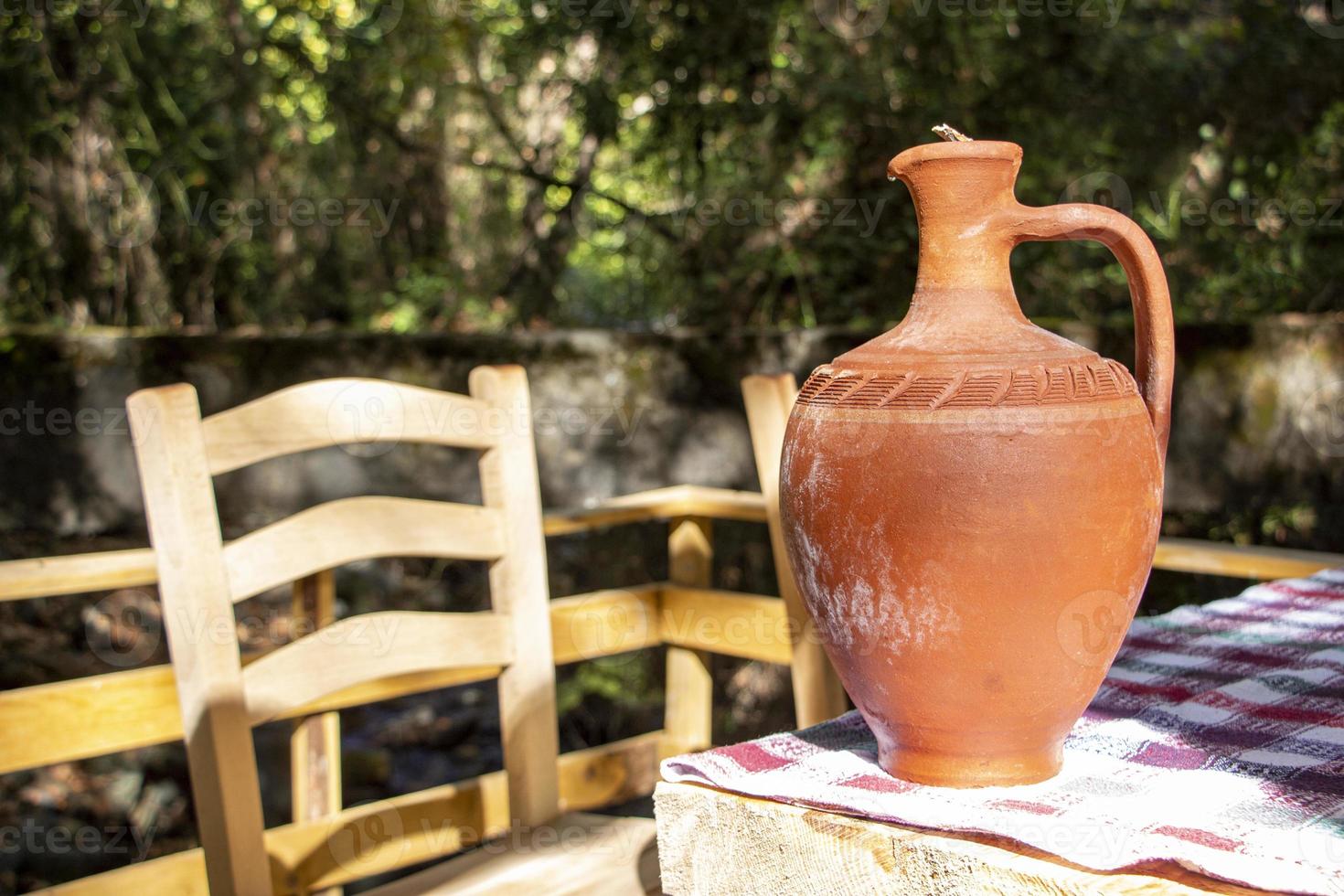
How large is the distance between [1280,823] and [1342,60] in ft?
11.2

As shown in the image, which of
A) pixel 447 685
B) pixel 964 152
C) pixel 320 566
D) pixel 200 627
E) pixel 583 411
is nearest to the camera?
pixel 964 152

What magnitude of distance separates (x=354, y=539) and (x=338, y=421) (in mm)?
145

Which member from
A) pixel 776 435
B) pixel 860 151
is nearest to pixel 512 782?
pixel 776 435

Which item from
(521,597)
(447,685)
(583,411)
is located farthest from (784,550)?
(583,411)

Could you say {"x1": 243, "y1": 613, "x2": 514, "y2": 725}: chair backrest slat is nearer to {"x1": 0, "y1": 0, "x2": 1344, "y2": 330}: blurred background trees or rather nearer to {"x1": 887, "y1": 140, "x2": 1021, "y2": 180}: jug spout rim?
{"x1": 887, "y1": 140, "x2": 1021, "y2": 180}: jug spout rim

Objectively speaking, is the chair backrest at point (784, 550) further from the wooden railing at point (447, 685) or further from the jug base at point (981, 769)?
the jug base at point (981, 769)

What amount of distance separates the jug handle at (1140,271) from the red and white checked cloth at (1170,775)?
244mm

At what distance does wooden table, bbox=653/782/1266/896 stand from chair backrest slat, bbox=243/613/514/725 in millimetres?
623

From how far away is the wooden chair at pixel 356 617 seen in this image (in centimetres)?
132

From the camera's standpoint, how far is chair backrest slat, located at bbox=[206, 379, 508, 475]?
4.58 feet

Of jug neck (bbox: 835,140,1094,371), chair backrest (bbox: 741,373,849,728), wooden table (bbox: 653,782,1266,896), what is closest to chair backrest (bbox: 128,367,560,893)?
chair backrest (bbox: 741,373,849,728)

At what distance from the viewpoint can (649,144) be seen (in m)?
4.22

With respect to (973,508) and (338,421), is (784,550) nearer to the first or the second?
(338,421)

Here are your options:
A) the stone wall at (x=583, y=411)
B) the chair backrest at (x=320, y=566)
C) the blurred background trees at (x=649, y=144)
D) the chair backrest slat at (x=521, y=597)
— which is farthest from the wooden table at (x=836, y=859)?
the blurred background trees at (x=649, y=144)
